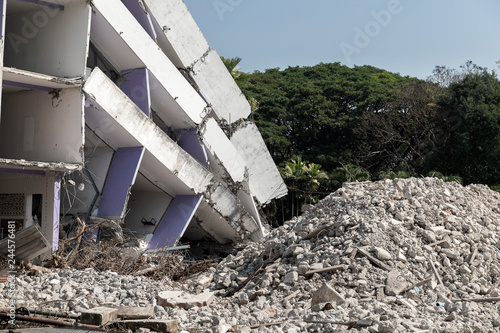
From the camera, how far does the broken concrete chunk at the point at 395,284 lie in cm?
819

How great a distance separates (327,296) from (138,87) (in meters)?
6.76

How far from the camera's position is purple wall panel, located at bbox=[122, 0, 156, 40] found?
12.6 m

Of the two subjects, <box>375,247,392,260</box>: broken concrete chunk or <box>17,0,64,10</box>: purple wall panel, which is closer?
<box>375,247,392,260</box>: broken concrete chunk

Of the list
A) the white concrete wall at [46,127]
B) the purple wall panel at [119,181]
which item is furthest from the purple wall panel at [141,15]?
the white concrete wall at [46,127]

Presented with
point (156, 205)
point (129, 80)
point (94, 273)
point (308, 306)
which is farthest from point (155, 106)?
point (308, 306)

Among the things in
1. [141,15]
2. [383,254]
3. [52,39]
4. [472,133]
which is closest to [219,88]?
[141,15]

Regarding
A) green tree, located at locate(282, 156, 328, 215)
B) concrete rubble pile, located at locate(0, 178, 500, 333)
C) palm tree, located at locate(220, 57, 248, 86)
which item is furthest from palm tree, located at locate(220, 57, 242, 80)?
concrete rubble pile, located at locate(0, 178, 500, 333)

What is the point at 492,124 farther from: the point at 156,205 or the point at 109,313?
the point at 109,313

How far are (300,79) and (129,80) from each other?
19.7 metres

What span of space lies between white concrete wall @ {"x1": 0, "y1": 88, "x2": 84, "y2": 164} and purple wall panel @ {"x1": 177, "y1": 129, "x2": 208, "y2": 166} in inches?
155

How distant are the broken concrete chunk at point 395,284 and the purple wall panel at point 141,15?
25.5 ft

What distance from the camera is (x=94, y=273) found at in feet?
31.0

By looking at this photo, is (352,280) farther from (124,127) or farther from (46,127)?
(46,127)

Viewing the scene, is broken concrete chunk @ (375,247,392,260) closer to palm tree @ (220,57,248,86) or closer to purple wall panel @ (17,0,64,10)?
purple wall panel @ (17,0,64,10)
